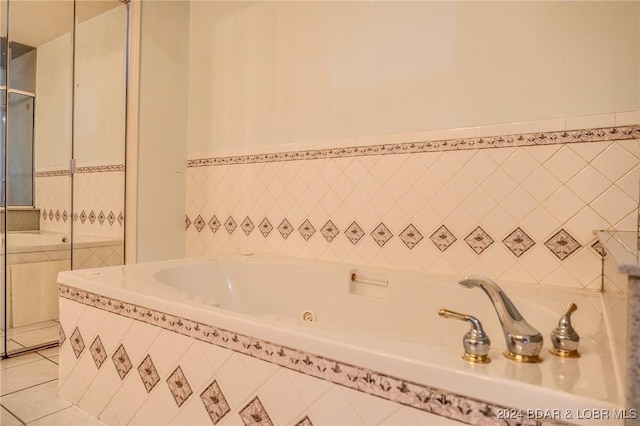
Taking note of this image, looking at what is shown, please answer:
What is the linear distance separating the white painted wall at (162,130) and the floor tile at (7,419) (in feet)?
3.47

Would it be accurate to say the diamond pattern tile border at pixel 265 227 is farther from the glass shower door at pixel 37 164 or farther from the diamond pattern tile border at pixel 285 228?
the glass shower door at pixel 37 164

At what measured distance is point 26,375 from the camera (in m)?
1.60

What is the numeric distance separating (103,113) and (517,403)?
8.65ft

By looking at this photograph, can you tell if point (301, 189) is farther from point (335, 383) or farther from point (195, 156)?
point (335, 383)

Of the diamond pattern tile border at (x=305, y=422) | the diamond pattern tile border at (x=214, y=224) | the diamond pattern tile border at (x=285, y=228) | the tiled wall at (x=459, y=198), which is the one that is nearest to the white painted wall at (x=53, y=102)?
the diamond pattern tile border at (x=214, y=224)

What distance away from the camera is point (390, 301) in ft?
4.88

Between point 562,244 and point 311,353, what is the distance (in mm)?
1068

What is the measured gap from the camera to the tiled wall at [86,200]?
90.0 inches

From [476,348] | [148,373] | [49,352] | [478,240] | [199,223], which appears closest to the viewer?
[476,348]

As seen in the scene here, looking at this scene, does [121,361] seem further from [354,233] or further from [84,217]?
[84,217]

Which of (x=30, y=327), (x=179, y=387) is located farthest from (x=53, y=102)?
(x=179, y=387)

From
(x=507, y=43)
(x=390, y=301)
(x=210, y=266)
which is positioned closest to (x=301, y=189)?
(x=210, y=266)

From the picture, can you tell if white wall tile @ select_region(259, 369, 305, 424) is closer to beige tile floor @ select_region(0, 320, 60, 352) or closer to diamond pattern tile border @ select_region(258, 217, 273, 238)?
diamond pattern tile border @ select_region(258, 217, 273, 238)

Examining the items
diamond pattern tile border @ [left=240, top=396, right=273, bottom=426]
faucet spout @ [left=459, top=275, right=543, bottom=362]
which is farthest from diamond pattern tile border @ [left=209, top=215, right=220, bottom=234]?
faucet spout @ [left=459, top=275, right=543, bottom=362]
